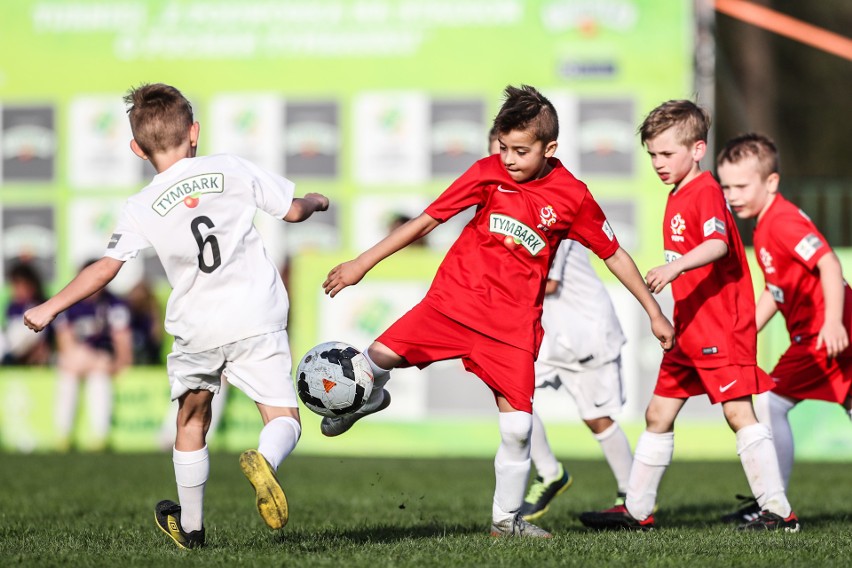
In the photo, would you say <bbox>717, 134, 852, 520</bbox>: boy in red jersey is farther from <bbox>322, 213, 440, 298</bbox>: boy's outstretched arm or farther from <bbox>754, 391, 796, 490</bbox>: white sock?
<bbox>322, 213, 440, 298</bbox>: boy's outstretched arm

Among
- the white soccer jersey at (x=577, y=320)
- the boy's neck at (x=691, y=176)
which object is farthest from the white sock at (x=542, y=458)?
the boy's neck at (x=691, y=176)

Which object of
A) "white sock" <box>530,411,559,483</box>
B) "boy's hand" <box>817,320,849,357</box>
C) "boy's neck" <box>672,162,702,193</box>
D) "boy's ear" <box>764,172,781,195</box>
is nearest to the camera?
"boy's hand" <box>817,320,849,357</box>

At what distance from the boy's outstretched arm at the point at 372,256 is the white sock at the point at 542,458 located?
194 centimetres

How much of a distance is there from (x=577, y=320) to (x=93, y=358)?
673 cm

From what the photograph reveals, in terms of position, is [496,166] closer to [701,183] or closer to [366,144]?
[701,183]

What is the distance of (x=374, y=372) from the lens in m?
6.07

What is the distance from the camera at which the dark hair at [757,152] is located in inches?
272

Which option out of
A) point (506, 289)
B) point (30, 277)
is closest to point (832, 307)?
point (506, 289)

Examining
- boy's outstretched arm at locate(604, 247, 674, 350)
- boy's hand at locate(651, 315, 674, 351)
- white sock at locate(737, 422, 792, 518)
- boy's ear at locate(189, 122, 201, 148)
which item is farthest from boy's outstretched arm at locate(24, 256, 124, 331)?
white sock at locate(737, 422, 792, 518)

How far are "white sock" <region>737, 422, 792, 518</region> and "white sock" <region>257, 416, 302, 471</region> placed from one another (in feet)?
7.35

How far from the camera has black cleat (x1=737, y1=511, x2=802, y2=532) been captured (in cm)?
646

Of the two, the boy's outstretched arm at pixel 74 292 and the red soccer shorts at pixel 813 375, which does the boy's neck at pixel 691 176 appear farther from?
the boy's outstretched arm at pixel 74 292

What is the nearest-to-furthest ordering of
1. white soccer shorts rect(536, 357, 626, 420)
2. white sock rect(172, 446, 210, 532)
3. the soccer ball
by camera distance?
the soccer ball
white sock rect(172, 446, 210, 532)
white soccer shorts rect(536, 357, 626, 420)

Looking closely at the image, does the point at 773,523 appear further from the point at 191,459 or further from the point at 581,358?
the point at 191,459
